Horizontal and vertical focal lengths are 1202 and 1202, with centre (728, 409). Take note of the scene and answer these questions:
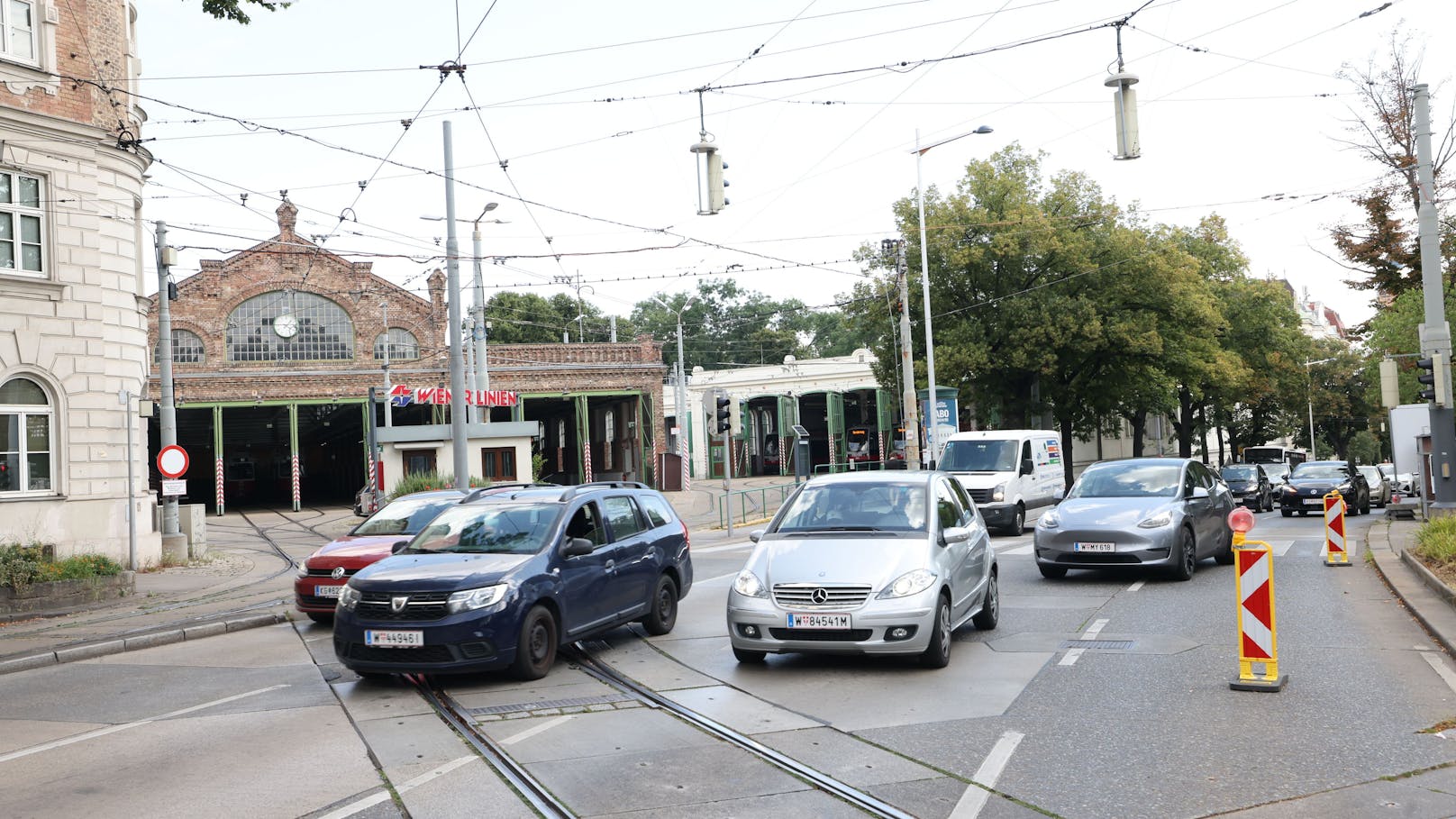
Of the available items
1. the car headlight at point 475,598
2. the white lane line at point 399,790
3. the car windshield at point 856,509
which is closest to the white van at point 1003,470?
the car windshield at point 856,509

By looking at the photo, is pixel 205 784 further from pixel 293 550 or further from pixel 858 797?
pixel 293 550

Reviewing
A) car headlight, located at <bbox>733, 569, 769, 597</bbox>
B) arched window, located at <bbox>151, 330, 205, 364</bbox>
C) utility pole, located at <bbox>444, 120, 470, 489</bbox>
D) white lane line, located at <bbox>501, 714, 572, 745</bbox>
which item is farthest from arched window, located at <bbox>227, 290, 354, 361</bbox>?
white lane line, located at <bbox>501, 714, 572, 745</bbox>

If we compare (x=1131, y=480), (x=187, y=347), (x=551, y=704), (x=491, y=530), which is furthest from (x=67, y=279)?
(x=187, y=347)

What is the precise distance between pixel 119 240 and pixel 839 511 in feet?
52.1

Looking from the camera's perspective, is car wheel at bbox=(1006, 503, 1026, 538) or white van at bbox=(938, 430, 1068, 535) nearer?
white van at bbox=(938, 430, 1068, 535)

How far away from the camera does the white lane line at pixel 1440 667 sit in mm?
8477

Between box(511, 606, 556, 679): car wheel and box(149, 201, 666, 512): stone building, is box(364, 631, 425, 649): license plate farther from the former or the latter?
box(149, 201, 666, 512): stone building

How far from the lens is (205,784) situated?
6.61m

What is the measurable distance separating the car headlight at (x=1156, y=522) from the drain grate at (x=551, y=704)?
8.08 metres

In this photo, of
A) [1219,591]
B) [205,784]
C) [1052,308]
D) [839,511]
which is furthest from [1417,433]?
[205,784]

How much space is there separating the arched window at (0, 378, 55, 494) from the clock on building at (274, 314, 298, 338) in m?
31.5

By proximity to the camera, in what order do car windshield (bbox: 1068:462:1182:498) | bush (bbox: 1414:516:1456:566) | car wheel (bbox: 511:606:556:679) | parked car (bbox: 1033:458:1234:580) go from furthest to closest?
car windshield (bbox: 1068:462:1182:498), parked car (bbox: 1033:458:1234:580), bush (bbox: 1414:516:1456:566), car wheel (bbox: 511:606:556:679)

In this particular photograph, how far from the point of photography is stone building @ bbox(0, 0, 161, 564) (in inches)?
736

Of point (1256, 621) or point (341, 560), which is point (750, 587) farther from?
point (341, 560)
